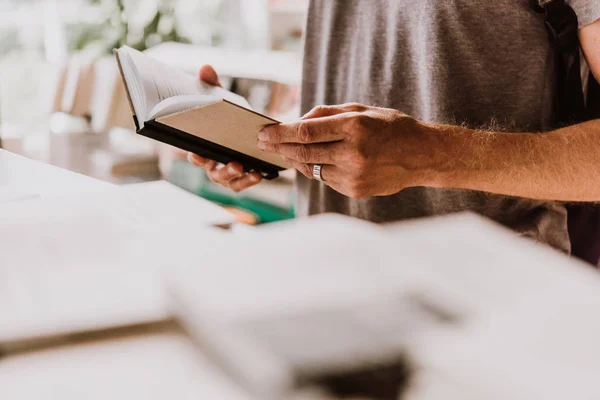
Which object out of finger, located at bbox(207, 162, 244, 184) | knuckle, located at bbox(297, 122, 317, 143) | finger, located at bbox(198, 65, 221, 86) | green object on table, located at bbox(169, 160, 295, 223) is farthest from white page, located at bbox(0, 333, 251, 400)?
green object on table, located at bbox(169, 160, 295, 223)

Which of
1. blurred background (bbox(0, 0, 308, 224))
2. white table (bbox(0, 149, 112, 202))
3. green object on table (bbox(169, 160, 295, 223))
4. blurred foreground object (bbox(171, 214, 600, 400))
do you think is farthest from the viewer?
blurred background (bbox(0, 0, 308, 224))

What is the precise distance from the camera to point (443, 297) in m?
0.54

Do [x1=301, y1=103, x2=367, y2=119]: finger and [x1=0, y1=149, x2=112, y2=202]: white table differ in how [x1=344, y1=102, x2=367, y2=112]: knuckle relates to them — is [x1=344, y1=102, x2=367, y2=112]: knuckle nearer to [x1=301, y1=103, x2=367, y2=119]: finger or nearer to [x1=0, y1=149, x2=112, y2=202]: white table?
[x1=301, y1=103, x2=367, y2=119]: finger

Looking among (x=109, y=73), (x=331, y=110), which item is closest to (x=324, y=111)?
(x=331, y=110)

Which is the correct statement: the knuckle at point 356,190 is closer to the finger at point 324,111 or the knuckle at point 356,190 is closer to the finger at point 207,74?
the finger at point 324,111

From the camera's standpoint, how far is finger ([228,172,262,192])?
118cm

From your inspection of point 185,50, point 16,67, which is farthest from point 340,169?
point 16,67

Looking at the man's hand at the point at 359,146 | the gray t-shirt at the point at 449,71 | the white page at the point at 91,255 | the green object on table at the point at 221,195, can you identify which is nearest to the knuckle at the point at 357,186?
the man's hand at the point at 359,146

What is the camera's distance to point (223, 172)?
116cm

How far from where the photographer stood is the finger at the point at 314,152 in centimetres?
83

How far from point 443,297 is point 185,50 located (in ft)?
10.6

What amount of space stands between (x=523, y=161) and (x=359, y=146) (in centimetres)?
29

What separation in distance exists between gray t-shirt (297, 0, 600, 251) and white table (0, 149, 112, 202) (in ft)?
1.89

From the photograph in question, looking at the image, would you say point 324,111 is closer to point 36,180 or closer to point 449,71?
point 449,71
